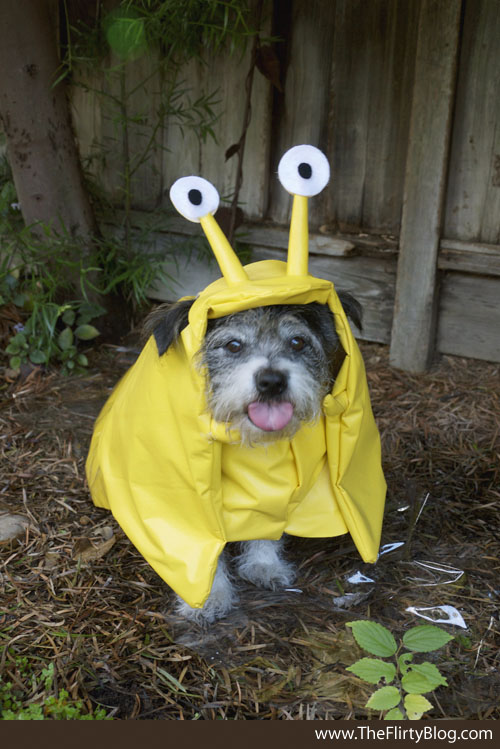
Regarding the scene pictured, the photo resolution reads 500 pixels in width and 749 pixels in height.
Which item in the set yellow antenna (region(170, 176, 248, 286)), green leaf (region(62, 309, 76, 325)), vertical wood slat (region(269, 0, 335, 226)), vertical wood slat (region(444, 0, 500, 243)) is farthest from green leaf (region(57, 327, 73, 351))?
vertical wood slat (region(444, 0, 500, 243))

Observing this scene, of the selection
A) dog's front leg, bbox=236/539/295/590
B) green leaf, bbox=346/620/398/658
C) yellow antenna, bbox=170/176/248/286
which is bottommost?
dog's front leg, bbox=236/539/295/590

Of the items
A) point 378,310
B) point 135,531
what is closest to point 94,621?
point 135,531

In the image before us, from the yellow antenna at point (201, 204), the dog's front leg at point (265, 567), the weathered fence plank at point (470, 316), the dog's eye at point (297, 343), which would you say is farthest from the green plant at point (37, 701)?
the weathered fence plank at point (470, 316)

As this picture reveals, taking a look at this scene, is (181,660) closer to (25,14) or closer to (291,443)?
(291,443)

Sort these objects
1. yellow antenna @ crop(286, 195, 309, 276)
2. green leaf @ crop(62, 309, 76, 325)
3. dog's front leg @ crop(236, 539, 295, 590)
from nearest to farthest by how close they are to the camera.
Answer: yellow antenna @ crop(286, 195, 309, 276), dog's front leg @ crop(236, 539, 295, 590), green leaf @ crop(62, 309, 76, 325)

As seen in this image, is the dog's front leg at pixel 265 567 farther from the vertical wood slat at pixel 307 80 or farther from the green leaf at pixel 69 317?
the vertical wood slat at pixel 307 80

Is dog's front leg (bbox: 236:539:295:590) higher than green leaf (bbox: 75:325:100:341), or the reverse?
green leaf (bbox: 75:325:100:341)

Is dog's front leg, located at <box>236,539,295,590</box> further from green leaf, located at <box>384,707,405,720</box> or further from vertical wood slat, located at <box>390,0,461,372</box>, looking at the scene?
vertical wood slat, located at <box>390,0,461,372</box>
